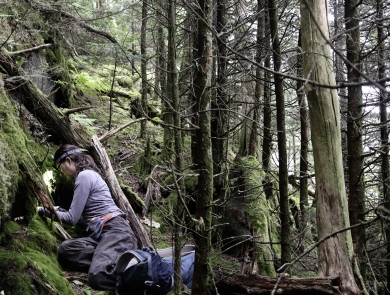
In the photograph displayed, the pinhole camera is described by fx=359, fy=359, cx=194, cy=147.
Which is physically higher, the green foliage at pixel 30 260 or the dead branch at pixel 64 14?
the dead branch at pixel 64 14

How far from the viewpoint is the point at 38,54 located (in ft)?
26.3

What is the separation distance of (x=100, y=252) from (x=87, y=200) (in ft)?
2.71

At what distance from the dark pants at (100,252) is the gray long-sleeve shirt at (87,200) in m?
0.26

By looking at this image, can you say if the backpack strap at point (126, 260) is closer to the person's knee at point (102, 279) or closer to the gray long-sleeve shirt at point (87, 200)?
the person's knee at point (102, 279)

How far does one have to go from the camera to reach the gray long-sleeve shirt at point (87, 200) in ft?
16.2

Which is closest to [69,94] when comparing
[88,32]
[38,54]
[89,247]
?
[38,54]

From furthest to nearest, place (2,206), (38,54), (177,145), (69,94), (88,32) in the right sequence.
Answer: (88,32) → (69,94) → (38,54) → (177,145) → (2,206)

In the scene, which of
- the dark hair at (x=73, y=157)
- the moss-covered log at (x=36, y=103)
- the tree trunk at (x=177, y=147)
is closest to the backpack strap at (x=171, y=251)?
the tree trunk at (x=177, y=147)

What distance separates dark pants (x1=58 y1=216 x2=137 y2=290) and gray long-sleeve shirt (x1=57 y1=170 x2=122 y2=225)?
26 centimetres

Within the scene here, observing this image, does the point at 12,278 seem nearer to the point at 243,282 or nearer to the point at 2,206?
the point at 2,206

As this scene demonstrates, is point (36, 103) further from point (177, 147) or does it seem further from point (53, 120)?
point (177, 147)

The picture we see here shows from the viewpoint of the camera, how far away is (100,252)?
15.4 ft

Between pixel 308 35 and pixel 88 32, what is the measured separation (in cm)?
767

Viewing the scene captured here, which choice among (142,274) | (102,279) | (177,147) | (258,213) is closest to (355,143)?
(258,213)
